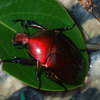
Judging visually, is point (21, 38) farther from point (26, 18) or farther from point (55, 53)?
point (55, 53)

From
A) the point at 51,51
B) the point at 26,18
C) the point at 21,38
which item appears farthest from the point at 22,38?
the point at 51,51

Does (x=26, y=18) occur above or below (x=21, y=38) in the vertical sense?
above

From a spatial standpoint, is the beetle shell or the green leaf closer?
the green leaf

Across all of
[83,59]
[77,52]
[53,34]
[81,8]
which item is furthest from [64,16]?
[81,8]

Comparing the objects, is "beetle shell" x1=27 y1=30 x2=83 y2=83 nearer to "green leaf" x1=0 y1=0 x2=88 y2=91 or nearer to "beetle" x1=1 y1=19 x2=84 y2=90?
"beetle" x1=1 y1=19 x2=84 y2=90

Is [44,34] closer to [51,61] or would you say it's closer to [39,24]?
[39,24]

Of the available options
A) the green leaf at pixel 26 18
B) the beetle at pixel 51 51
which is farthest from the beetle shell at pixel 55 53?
the green leaf at pixel 26 18

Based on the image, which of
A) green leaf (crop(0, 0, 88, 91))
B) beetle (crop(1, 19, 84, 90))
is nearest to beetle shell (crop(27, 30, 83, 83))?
beetle (crop(1, 19, 84, 90))
